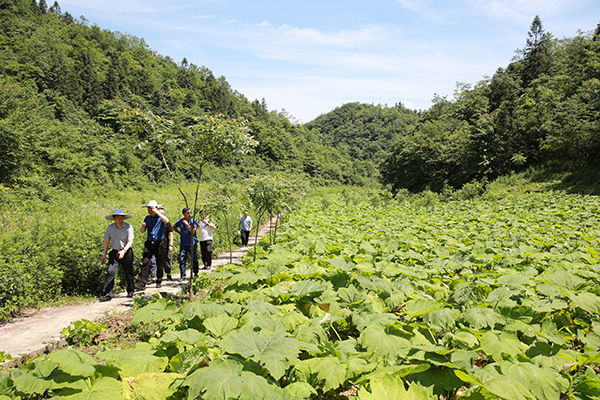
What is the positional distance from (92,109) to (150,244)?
55.8 meters

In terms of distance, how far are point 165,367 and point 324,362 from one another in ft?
3.24

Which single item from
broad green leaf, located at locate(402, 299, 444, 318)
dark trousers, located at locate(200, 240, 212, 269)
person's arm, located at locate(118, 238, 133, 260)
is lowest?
dark trousers, located at locate(200, 240, 212, 269)

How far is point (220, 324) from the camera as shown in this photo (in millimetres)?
2320

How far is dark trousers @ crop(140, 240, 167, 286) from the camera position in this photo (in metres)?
7.46

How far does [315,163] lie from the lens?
7650 centimetres

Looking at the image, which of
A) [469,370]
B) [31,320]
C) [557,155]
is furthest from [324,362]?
[557,155]

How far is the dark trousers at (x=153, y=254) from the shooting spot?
7.46 meters

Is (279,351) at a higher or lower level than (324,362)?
higher

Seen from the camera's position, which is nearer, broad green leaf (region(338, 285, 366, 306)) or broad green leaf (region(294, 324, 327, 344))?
broad green leaf (region(294, 324, 327, 344))

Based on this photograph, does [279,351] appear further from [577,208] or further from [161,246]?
[577,208]

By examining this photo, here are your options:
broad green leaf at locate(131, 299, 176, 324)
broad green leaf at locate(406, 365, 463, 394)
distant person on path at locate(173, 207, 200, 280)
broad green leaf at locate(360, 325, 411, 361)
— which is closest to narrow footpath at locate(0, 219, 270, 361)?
distant person on path at locate(173, 207, 200, 280)

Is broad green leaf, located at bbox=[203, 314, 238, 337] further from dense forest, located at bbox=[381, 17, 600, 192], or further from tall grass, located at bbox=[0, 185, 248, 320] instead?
dense forest, located at bbox=[381, 17, 600, 192]

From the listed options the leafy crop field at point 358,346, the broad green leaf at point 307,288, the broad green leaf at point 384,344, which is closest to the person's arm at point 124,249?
the leafy crop field at point 358,346

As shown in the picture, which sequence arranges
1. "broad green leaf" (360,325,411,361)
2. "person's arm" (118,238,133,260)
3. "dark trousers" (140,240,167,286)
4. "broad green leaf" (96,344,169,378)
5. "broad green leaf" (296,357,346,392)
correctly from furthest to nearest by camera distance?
"dark trousers" (140,240,167,286) → "person's arm" (118,238,133,260) → "broad green leaf" (360,325,411,361) → "broad green leaf" (96,344,169,378) → "broad green leaf" (296,357,346,392)
